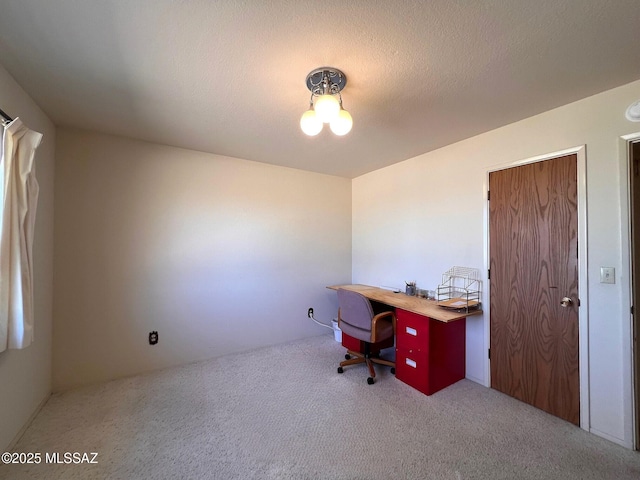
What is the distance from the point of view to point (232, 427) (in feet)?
5.96

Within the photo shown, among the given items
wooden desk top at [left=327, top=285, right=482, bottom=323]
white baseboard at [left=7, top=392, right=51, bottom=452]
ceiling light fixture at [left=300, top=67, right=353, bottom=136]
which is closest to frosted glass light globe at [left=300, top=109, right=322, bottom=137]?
ceiling light fixture at [left=300, top=67, right=353, bottom=136]

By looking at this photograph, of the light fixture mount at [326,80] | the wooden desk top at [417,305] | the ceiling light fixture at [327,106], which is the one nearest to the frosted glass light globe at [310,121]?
the ceiling light fixture at [327,106]

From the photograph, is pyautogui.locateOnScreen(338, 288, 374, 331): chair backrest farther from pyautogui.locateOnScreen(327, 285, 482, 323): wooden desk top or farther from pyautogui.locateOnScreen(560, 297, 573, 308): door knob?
pyautogui.locateOnScreen(560, 297, 573, 308): door knob

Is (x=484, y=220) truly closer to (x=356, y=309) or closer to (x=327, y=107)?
(x=356, y=309)

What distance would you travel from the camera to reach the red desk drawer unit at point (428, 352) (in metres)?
2.23

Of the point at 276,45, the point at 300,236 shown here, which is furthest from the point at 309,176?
the point at 276,45

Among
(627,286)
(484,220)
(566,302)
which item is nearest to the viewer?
(627,286)

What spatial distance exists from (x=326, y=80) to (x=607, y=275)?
2266 mm

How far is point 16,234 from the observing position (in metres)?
1.44

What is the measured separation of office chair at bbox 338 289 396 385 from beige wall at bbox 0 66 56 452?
2.40 meters

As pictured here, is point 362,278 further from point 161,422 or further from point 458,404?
point 161,422

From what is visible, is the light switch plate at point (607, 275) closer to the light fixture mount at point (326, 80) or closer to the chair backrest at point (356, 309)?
the chair backrest at point (356, 309)

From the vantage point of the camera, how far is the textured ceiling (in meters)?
1.13

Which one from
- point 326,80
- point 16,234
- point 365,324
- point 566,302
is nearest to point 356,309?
point 365,324
